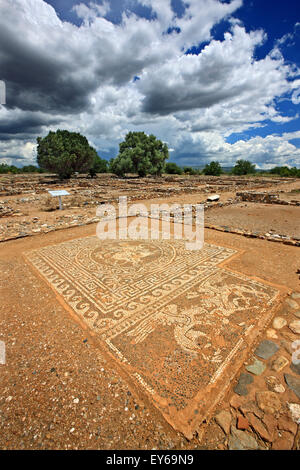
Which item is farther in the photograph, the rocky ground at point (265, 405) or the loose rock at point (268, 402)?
the loose rock at point (268, 402)

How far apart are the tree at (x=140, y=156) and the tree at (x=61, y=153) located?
18.2 ft

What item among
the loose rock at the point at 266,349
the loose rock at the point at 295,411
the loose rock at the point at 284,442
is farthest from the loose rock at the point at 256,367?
the loose rock at the point at 284,442

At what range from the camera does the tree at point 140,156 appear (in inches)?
1348

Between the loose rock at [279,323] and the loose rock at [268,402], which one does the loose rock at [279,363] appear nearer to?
the loose rock at [268,402]

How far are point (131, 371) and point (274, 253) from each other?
4.32 metres

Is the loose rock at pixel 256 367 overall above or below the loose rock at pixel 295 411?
above

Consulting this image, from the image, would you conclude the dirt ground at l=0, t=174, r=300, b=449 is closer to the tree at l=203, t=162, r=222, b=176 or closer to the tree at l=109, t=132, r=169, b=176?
the tree at l=109, t=132, r=169, b=176

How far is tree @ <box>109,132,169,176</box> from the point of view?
1348 inches

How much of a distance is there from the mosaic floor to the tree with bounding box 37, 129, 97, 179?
26.5 metres

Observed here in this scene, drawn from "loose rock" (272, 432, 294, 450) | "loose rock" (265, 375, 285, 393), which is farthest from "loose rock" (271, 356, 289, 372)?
"loose rock" (272, 432, 294, 450)

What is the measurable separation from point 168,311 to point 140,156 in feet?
115

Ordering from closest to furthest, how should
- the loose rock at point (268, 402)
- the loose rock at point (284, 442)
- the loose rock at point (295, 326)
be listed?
the loose rock at point (284, 442) → the loose rock at point (268, 402) → the loose rock at point (295, 326)

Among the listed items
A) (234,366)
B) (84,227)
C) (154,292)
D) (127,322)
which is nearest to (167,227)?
(84,227)

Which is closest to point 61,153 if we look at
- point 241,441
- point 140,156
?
point 140,156
